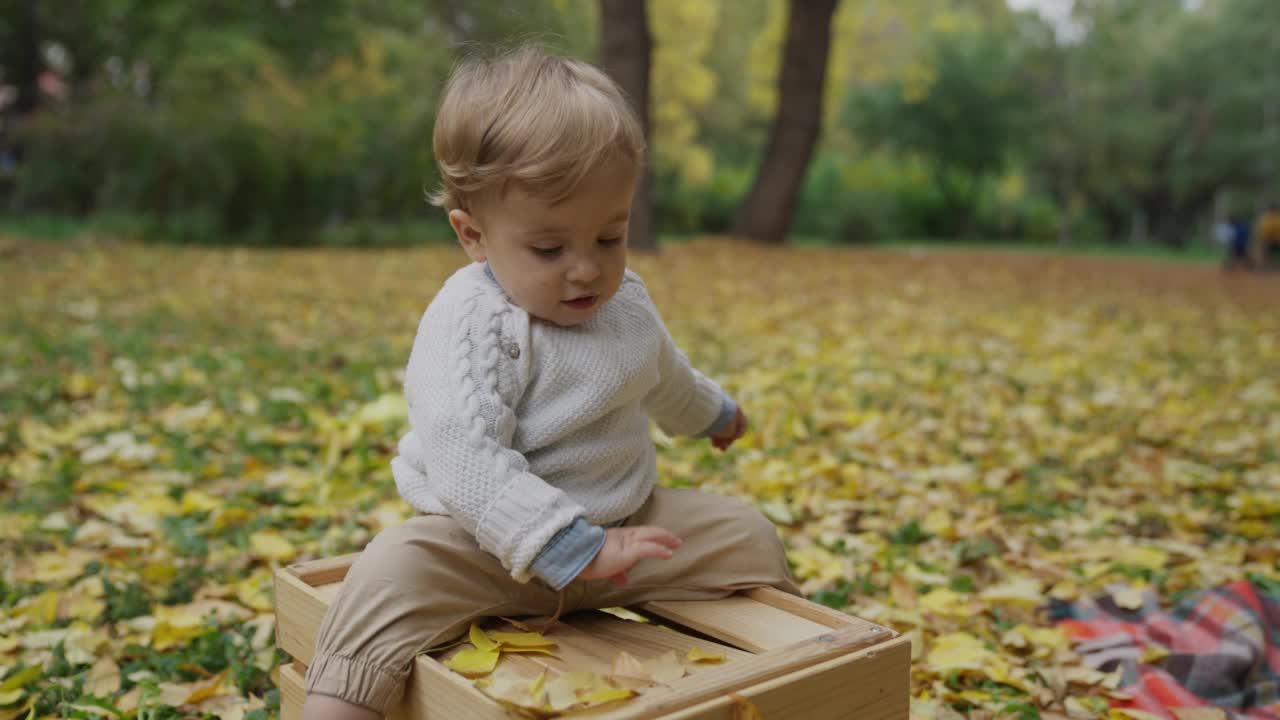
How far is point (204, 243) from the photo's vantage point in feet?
42.0

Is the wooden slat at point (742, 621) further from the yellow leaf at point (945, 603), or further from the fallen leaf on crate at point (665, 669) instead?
the yellow leaf at point (945, 603)

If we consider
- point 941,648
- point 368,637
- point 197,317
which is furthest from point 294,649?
point 197,317

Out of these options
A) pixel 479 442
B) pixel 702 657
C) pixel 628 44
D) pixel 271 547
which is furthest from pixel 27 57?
pixel 702 657

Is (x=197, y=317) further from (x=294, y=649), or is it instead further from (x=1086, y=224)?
(x=1086, y=224)

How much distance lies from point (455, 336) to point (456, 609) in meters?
0.44

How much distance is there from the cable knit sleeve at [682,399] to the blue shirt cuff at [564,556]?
55cm

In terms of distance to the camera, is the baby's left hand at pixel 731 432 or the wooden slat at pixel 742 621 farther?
the baby's left hand at pixel 731 432

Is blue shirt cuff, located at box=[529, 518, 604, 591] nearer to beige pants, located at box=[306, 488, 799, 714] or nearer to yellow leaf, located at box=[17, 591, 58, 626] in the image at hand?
beige pants, located at box=[306, 488, 799, 714]

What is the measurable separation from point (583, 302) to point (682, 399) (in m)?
0.48

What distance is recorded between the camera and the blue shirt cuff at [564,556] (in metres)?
1.66

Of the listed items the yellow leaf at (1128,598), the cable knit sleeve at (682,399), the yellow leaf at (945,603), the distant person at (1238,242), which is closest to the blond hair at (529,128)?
the cable knit sleeve at (682,399)

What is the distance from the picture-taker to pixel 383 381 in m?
5.28

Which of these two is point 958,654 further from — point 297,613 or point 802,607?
point 297,613

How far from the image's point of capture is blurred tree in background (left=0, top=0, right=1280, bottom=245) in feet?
42.8
